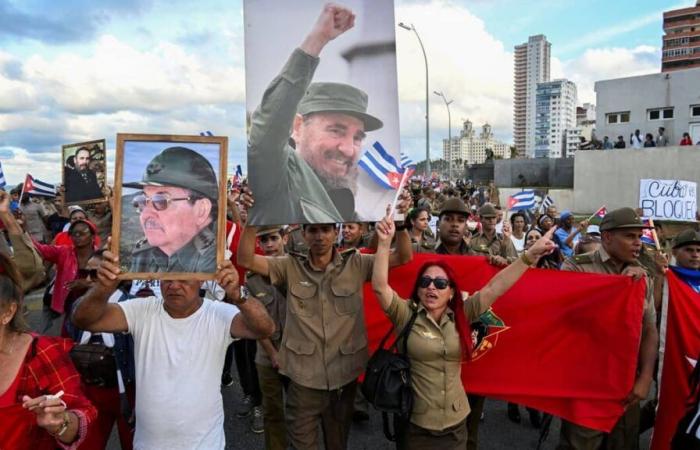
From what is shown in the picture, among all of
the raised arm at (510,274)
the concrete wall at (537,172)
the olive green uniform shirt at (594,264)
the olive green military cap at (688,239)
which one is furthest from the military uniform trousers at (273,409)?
the concrete wall at (537,172)

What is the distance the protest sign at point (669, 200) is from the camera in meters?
6.81

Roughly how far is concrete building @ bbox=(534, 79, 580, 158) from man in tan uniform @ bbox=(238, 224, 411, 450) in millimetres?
144275

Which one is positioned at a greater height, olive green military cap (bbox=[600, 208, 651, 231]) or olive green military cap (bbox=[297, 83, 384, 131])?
olive green military cap (bbox=[297, 83, 384, 131])

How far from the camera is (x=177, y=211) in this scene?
7.61 feet

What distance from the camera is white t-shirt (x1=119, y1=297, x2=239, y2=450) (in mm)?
2359

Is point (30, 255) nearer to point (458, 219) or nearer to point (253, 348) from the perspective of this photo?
point (253, 348)

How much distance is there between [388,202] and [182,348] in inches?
58.9

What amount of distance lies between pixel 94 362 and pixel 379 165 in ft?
6.51

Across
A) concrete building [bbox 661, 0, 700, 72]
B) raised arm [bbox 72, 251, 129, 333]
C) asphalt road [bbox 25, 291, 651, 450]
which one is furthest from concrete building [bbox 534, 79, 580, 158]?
raised arm [bbox 72, 251, 129, 333]

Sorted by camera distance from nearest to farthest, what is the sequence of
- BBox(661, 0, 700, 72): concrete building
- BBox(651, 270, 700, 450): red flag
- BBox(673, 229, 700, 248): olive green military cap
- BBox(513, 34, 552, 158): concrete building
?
BBox(651, 270, 700, 450): red flag, BBox(673, 229, 700, 248): olive green military cap, BBox(661, 0, 700, 72): concrete building, BBox(513, 34, 552, 158): concrete building

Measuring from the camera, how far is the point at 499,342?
372 cm

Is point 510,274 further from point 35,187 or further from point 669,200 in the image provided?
point 35,187

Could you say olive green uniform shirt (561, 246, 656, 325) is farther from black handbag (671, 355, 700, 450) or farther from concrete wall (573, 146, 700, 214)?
concrete wall (573, 146, 700, 214)

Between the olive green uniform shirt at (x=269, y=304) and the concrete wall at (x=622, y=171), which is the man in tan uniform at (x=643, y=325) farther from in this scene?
the concrete wall at (x=622, y=171)
